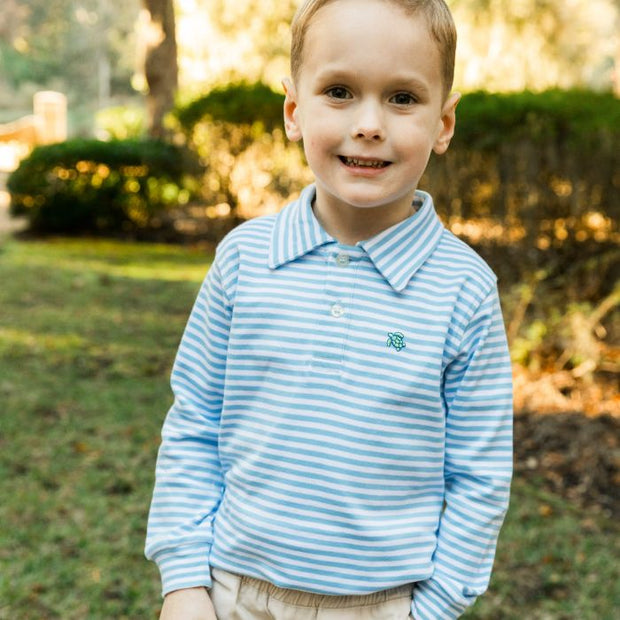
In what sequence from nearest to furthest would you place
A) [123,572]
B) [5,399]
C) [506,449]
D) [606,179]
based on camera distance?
[506,449], [123,572], [5,399], [606,179]

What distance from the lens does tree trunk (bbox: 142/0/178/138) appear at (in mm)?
12445

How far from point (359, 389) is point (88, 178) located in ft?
33.7

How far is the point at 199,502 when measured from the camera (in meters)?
1.71

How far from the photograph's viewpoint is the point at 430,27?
1.54 metres

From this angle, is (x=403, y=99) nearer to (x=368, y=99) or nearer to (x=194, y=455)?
(x=368, y=99)

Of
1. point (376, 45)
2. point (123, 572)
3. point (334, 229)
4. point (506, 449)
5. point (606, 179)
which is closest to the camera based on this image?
point (376, 45)

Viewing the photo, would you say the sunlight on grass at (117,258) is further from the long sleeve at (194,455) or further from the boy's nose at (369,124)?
the boy's nose at (369,124)

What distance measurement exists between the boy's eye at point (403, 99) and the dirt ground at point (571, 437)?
2.97 m

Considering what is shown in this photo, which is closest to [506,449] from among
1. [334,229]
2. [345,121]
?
[334,229]

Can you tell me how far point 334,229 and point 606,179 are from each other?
180 inches

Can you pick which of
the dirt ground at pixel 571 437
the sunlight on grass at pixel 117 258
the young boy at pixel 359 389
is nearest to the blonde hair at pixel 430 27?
the young boy at pixel 359 389

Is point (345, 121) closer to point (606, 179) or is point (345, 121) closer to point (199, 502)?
point (199, 502)

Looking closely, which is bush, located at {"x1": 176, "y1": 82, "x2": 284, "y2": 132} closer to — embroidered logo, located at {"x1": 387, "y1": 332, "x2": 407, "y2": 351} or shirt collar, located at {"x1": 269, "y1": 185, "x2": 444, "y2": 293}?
shirt collar, located at {"x1": 269, "y1": 185, "x2": 444, "y2": 293}

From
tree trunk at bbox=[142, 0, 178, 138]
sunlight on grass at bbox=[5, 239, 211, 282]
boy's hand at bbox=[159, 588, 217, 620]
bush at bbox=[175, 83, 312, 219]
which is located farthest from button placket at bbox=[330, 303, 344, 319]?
tree trunk at bbox=[142, 0, 178, 138]
